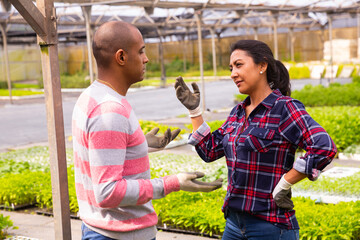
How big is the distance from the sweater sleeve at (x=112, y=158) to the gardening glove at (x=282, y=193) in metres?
0.68

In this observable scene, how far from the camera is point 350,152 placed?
7570 millimetres

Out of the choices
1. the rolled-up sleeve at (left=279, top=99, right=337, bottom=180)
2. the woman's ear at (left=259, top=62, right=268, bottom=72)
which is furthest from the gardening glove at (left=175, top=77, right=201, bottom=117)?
the rolled-up sleeve at (left=279, top=99, right=337, bottom=180)

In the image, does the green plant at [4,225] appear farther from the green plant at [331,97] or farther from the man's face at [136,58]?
the green plant at [331,97]

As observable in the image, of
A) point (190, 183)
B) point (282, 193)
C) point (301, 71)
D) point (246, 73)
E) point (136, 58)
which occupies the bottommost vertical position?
point (301, 71)

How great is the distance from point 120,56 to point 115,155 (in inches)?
15.4

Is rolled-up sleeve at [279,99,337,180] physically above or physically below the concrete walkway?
above

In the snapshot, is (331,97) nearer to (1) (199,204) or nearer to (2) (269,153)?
(1) (199,204)

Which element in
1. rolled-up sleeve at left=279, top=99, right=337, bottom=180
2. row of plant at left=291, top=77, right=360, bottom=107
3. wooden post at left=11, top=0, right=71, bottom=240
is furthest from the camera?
row of plant at left=291, top=77, right=360, bottom=107

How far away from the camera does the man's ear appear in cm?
191

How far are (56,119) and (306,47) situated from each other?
34.8 m

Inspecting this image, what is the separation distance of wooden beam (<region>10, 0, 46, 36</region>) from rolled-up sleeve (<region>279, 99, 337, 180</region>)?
139cm

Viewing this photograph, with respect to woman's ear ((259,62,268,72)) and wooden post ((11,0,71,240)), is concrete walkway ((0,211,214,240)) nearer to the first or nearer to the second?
wooden post ((11,0,71,240))

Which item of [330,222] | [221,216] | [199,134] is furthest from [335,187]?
[199,134]

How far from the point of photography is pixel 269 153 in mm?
2373
